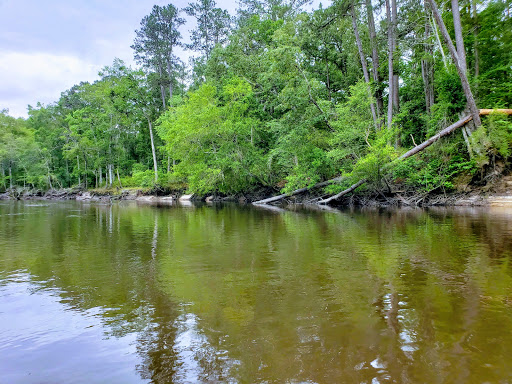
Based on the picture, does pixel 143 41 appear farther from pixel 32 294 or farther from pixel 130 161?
pixel 32 294

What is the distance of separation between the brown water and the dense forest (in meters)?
12.7

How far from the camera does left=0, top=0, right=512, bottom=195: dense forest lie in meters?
18.1

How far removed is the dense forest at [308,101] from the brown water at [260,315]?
41.6ft

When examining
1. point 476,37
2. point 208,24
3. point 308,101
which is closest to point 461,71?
point 476,37

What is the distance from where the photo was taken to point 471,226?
387 inches

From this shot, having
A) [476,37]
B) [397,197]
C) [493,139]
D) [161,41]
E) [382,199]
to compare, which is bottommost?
[382,199]

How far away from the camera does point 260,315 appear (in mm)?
3611

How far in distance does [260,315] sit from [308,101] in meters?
21.4

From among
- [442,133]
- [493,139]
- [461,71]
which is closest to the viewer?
[493,139]

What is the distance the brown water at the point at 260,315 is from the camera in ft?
8.48

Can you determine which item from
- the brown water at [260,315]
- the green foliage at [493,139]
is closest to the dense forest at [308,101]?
the green foliage at [493,139]

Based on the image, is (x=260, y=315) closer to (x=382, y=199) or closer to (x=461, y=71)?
(x=461, y=71)

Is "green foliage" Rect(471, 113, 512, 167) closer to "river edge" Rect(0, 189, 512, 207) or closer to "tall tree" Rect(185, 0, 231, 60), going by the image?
"river edge" Rect(0, 189, 512, 207)

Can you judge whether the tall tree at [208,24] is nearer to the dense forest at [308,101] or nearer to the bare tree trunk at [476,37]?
the dense forest at [308,101]
